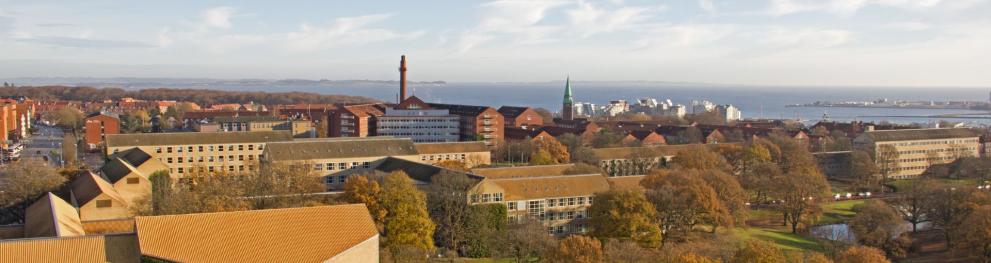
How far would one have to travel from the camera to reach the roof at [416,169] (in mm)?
41094

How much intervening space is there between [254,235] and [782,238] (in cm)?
2709

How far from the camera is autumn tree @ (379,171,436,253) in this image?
31.7 metres

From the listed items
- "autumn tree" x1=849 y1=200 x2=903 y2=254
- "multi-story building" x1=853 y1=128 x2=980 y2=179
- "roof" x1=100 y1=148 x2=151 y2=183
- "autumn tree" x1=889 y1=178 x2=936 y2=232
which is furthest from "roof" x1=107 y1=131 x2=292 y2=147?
"multi-story building" x1=853 y1=128 x2=980 y2=179

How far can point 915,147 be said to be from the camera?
7406 centimetres

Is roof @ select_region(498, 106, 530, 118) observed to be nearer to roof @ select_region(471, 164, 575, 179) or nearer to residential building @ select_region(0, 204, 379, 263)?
roof @ select_region(471, 164, 575, 179)

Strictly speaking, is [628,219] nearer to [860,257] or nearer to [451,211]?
[451,211]

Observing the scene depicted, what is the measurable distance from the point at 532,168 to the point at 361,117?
105ft

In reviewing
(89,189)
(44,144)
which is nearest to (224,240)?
(89,189)

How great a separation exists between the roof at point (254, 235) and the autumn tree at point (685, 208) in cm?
1596

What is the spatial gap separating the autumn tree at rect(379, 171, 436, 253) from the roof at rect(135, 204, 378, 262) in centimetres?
692

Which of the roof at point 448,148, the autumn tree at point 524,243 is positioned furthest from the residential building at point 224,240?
the roof at point 448,148

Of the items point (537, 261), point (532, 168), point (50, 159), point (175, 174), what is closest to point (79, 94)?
point (50, 159)

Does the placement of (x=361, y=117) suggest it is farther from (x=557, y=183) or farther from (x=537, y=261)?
(x=537, y=261)

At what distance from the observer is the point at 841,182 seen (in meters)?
64.8
